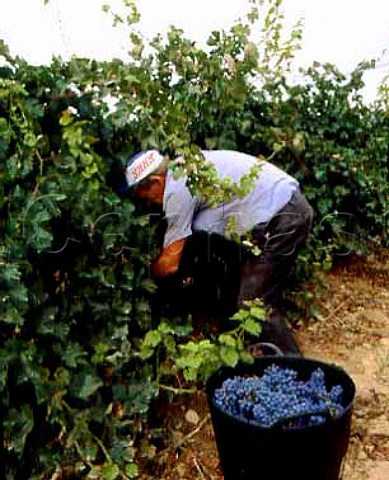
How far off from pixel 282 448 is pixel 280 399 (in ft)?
0.59

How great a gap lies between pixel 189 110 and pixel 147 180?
2.16 feet

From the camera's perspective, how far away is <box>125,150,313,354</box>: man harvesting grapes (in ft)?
11.8

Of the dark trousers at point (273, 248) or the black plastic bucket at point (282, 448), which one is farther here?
the dark trousers at point (273, 248)

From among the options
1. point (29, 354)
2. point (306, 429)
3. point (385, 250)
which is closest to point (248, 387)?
point (306, 429)

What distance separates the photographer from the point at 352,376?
410 cm

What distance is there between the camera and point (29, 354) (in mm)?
2863

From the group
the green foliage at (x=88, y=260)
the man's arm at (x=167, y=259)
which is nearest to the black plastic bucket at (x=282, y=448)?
the green foliage at (x=88, y=260)

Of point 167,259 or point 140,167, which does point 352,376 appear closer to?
point 167,259

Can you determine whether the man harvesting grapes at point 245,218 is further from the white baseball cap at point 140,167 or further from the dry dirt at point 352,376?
the dry dirt at point 352,376

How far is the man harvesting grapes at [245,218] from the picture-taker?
3.61 meters

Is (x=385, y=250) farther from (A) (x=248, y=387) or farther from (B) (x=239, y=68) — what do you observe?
(A) (x=248, y=387)

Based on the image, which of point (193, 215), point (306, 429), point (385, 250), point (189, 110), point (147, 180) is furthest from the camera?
point (385, 250)

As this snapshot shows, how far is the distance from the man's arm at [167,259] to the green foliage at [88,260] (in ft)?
0.21

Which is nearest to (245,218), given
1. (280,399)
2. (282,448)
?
(280,399)
